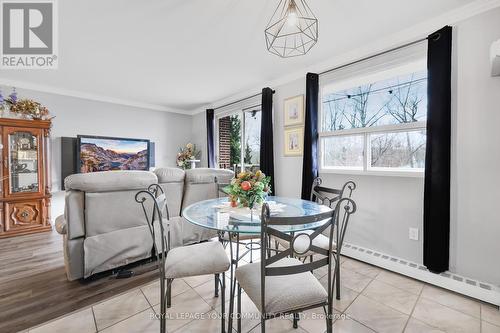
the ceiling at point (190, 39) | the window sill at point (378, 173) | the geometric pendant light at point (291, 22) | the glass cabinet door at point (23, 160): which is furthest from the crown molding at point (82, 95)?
the window sill at point (378, 173)

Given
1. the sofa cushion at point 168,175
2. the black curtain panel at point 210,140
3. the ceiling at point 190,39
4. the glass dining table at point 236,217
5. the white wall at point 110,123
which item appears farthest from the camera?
the black curtain panel at point 210,140

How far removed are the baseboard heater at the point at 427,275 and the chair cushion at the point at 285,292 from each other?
1538 millimetres

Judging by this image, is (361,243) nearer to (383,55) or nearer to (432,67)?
(432,67)

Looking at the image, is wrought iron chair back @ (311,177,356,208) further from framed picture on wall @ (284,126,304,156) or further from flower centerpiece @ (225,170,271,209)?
framed picture on wall @ (284,126,304,156)

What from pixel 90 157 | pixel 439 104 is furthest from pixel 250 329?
pixel 90 157

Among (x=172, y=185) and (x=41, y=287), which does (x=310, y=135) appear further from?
(x=41, y=287)

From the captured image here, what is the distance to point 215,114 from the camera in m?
5.03

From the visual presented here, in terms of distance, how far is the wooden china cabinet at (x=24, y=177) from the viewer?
11.0 feet

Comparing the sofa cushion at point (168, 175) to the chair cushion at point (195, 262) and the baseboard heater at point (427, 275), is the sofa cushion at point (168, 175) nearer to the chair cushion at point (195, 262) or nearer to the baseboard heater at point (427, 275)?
the chair cushion at point (195, 262)

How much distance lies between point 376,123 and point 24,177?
5.13 meters

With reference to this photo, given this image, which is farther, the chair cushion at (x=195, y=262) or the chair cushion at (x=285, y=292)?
the chair cushion at (x=195, y=262)

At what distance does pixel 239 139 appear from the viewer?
4.64 m

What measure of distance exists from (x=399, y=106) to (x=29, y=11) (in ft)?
12.4

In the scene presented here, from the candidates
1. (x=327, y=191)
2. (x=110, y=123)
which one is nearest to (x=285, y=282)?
(x=327, y=191)
